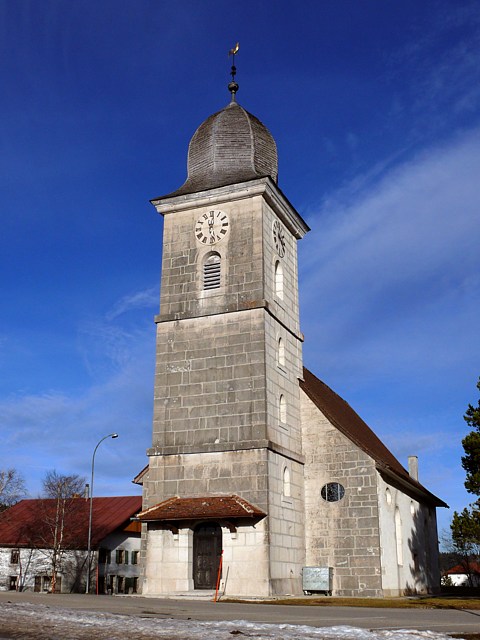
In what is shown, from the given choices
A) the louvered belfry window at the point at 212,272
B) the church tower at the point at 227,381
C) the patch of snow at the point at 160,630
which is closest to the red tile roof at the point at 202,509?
the church tower at the point at 227,381

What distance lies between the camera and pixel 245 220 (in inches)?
1224

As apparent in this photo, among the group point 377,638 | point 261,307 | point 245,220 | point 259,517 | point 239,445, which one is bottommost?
point 377,638

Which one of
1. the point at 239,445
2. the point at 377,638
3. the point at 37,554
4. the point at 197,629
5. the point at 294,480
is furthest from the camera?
the point at 37,554

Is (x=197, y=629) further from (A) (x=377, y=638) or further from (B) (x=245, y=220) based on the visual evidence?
(B) (x=245, y=220)

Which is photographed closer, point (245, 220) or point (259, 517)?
point (259, 517)

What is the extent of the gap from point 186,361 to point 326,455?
7089 mm

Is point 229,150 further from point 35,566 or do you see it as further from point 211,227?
point 35,566

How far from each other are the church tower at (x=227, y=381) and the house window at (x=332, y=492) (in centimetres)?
102

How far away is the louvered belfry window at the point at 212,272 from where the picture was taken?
30625 mm

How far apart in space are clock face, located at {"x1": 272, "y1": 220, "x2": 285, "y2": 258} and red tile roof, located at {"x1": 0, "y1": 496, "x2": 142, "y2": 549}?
79.2ft

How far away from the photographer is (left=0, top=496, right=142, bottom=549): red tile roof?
151ft

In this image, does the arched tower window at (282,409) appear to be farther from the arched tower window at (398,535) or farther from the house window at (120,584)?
the house window at (120,584)

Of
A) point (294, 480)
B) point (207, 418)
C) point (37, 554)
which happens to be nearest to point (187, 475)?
point (207, 418)

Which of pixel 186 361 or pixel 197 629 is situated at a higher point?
pixel 186 361
